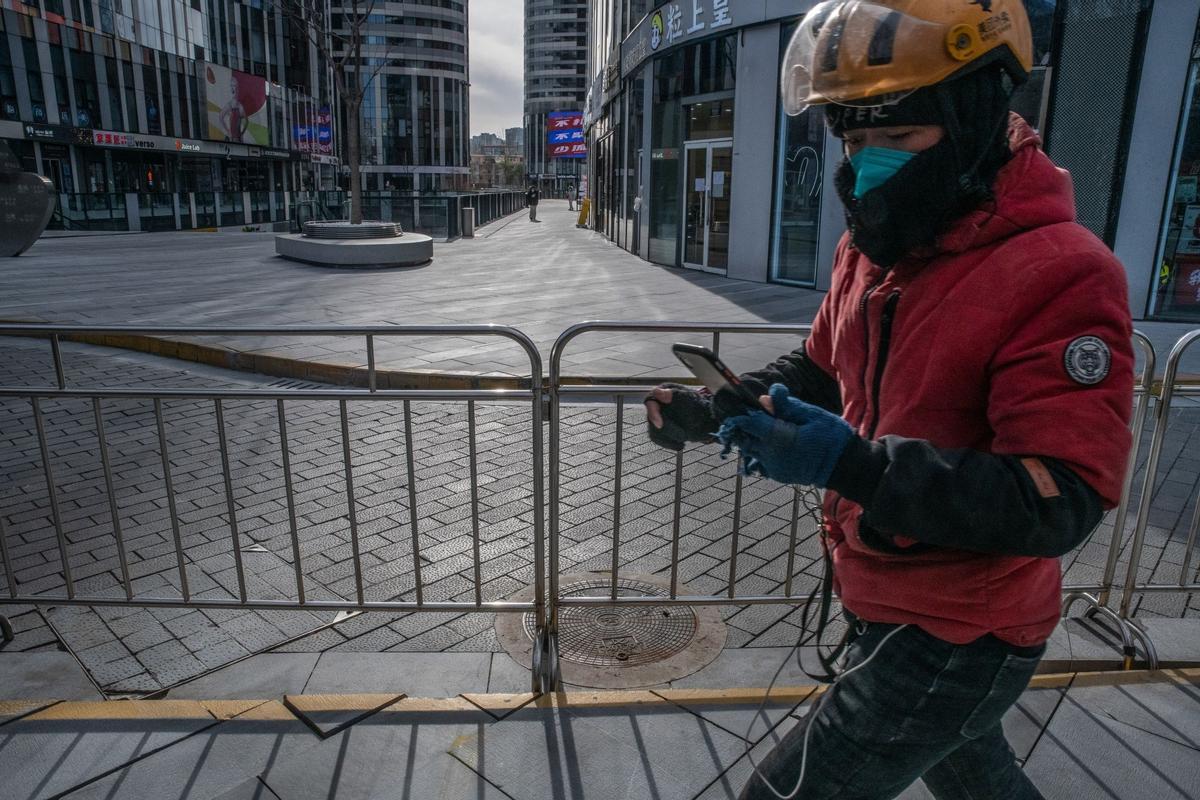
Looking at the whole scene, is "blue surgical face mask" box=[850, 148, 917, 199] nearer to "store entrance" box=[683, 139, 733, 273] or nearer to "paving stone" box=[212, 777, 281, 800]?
"paving stone" box=[212, 777, 281, 800]

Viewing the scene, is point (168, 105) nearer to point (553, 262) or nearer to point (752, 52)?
point (553, 262)

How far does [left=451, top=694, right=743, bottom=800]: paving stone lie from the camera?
2.68m

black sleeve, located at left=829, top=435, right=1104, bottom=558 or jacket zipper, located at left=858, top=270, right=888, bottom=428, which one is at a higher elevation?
jacket zipper, located at left=858, top=270, right=888, bottom=428

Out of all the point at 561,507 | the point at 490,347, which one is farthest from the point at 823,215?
the point at 561,507

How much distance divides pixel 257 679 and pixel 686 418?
2470 millimetres

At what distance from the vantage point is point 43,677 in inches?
132

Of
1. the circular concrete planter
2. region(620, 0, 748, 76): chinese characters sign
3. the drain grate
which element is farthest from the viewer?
the circular concrete planter

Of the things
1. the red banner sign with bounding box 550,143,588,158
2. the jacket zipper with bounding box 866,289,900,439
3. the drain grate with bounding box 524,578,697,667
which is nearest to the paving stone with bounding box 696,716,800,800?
the drain grate with bounding box 524,578,697,667

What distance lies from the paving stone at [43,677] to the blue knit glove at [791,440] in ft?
10.1

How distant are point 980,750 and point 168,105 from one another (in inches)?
2130

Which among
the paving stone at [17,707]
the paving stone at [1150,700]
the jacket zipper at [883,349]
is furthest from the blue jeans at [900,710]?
Result: the paving stone at [17,707]

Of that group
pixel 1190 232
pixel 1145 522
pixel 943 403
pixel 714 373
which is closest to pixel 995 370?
pixel 943 403

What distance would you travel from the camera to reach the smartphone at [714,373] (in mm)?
1501

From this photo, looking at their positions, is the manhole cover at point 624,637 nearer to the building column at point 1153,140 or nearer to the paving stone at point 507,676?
the paving stone at point 507,676
